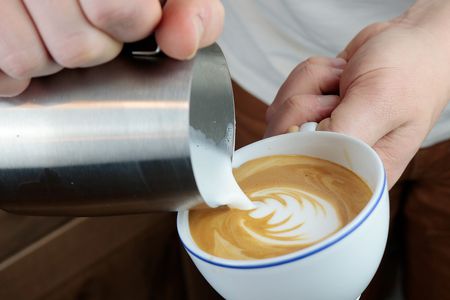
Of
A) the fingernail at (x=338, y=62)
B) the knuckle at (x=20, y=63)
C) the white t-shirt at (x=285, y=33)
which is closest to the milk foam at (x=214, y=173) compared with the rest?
the knuckle at (x=20, y=63)

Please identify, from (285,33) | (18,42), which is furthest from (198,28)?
(285,33)

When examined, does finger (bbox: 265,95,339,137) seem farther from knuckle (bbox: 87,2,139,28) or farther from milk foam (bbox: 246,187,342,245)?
knuckle (bbox: 87,2,139,28)

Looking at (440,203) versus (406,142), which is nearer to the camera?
(406,142)

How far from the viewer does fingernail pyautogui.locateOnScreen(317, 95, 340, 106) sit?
0.64 metres

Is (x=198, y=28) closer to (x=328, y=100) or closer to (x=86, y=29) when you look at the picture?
(x=86, y=29)

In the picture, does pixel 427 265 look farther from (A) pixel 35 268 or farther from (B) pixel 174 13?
(B) pixel 174 13

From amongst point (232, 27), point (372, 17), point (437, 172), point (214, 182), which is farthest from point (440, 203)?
point (214, 182)

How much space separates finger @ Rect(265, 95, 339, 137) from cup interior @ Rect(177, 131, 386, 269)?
0.08 m

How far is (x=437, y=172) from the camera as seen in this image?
35.1 inches

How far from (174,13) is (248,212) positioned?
22 cm

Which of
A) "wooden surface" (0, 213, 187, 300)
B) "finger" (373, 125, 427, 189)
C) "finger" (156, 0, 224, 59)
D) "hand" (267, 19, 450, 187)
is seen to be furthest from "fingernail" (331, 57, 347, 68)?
"wooden surface" (0, 213, 187, 300)

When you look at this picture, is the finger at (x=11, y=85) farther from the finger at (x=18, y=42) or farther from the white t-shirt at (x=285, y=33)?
the white t-shirt at (x=285, y=33)

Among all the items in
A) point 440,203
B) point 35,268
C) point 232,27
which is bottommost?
point 35,268

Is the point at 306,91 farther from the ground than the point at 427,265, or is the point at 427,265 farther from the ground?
the point at 306,91
